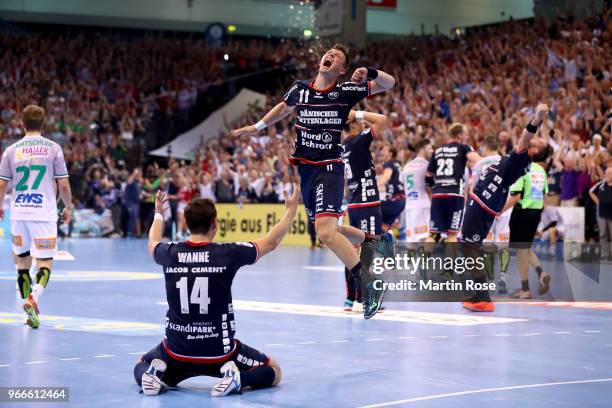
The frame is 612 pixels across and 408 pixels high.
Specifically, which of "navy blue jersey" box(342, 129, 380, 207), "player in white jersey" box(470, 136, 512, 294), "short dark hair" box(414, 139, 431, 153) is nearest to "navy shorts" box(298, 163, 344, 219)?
"navy blue jersey" box(342, 129, 380, 207)

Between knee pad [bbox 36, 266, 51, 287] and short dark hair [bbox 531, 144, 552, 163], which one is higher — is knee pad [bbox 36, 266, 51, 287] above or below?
below

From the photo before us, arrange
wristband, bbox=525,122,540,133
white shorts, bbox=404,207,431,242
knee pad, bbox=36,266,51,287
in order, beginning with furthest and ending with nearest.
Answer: white shorts, bbox=404,207,431,242 → wristband, bbox=525,122,540,133 → knee pad, bbox=36,266,51,287

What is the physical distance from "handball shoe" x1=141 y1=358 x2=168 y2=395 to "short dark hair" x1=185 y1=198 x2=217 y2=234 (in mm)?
845

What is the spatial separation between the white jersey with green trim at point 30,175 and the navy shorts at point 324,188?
2380mm

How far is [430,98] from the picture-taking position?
2714 centimetres

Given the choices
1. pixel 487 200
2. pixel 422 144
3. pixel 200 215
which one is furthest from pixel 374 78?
pixel 422 144

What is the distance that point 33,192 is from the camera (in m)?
9.02

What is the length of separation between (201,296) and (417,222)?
966 cm

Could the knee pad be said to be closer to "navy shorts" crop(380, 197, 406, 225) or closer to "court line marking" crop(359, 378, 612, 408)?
"court line marking" crop(359, 378, 612, 408)

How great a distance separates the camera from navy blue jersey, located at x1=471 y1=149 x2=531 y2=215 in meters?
10.5

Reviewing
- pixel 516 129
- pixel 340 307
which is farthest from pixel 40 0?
pixel 340 307

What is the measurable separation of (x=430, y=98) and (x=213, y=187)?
7099 mm

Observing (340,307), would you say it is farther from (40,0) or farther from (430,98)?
(40,0)

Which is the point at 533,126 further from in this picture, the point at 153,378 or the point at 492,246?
the point at 153,378
